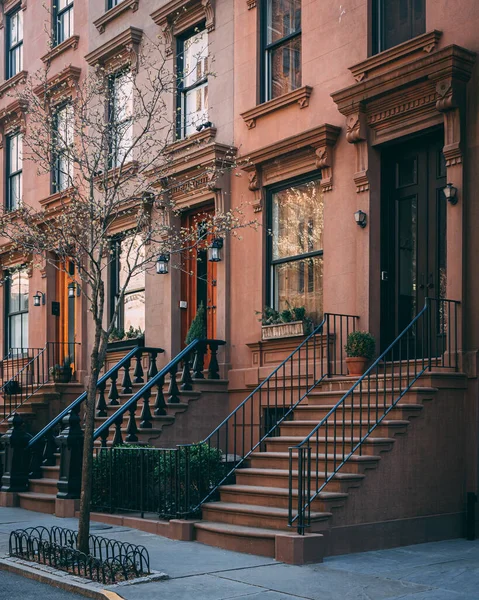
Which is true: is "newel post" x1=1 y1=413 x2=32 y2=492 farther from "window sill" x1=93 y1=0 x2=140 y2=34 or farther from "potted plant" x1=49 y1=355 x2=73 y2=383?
"window sill" x1=93 y1=0 x2=140 y2=34

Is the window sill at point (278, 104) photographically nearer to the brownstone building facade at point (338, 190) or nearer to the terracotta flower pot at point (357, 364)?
the brownstone building facade at point (338, 190)

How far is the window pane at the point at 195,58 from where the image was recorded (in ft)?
53.7

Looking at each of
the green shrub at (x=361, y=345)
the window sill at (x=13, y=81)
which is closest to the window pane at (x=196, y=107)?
the green shrub at (x=361, y=345)

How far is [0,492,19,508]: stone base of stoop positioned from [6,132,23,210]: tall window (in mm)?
9121

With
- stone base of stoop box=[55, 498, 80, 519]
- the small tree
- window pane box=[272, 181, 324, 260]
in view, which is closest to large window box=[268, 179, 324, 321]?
window pane box=[272, 181, 324, 260]

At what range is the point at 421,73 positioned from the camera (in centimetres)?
1172

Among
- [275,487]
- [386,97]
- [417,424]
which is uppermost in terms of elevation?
[386,97]

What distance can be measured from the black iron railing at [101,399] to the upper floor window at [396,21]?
21.8ft

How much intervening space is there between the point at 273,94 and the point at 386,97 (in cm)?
303

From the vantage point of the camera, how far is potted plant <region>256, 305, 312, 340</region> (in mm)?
13758

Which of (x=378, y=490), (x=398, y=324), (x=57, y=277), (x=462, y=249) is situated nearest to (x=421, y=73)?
(x=462, y=249)

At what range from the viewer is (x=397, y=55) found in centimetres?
1239

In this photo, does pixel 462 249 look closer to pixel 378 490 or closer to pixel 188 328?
pixel 378 490

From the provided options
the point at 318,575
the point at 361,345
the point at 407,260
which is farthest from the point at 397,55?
the point at 318,575
